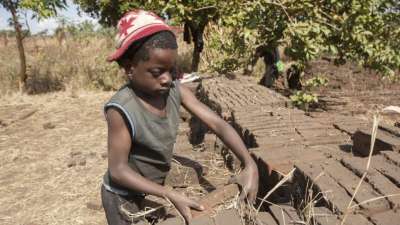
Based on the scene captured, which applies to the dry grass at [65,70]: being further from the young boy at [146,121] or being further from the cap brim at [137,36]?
the cap brim at [137,36]

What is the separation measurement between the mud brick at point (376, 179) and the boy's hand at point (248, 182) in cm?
51

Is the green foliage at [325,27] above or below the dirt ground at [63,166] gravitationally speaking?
above

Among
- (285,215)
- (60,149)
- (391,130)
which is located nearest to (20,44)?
(60,149)

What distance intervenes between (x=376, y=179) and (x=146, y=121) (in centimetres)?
117

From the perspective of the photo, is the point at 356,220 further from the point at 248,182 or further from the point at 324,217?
the point at 248,182

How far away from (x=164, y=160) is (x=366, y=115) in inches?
182

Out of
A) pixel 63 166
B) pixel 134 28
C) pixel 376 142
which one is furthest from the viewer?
pixel 63 166

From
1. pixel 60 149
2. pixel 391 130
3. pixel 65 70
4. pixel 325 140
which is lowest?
pixel 60 149

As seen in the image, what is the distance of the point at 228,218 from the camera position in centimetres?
200

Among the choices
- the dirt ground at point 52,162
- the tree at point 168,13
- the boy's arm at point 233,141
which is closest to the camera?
the boy's arm at point 233,141

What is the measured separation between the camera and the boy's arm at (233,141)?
2234 millimetres

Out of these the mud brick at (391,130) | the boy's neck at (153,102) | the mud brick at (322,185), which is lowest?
the mud brick at (322,185)

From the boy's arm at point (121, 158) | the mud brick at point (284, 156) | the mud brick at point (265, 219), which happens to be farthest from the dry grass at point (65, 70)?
the mud brick at point (265, 219)

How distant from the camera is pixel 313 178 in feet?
7.20
